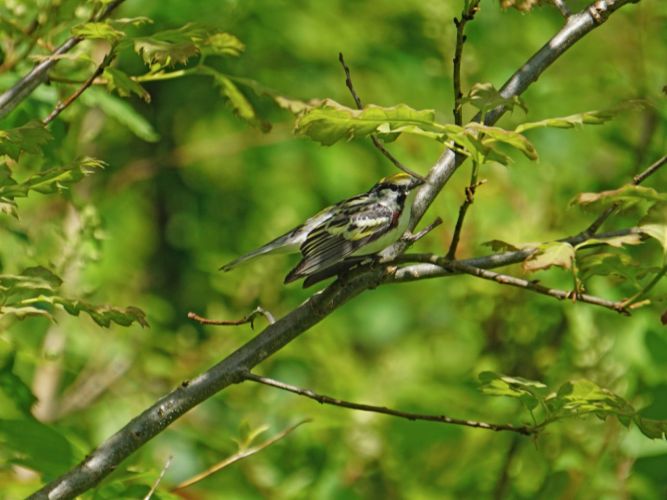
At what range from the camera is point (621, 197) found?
212 cm

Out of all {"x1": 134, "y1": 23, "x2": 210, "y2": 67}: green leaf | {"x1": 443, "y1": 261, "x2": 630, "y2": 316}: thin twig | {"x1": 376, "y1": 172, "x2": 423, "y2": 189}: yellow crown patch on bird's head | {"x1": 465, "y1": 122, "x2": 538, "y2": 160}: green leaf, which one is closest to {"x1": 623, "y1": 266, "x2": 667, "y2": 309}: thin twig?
{"x1": 443, "y1": 261, "x2": 630, "y2": 316}: thin twig

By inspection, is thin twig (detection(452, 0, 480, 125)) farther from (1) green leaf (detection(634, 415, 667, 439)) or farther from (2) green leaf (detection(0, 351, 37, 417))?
(2) green leaf (detection(0, 351, 37, 417))

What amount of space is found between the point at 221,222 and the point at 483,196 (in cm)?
205

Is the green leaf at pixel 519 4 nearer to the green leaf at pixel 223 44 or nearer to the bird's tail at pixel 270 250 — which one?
the green leaf at pixel 223 44

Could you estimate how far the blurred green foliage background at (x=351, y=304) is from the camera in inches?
155

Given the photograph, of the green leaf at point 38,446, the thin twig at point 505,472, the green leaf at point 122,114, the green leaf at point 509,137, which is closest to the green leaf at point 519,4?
the green leaf at point 509,137

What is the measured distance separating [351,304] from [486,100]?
5.32 meters

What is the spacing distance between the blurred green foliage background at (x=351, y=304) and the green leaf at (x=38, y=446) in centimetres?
1

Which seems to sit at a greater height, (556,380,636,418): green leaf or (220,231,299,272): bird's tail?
(556,380,636,418): green leaf

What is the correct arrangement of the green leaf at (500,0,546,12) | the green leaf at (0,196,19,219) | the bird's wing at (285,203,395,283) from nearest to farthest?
the green leaf at (0,196,19,219) → the green leaf at (500,0,546,12) → the bird's wing at (285,203,395,283)

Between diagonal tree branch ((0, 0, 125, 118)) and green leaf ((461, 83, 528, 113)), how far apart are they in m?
0.96

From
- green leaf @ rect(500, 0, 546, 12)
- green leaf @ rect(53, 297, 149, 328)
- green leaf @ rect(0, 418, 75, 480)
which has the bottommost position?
green leaf @ rect(0, 418, 75, 480)

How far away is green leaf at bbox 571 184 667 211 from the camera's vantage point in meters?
2.08

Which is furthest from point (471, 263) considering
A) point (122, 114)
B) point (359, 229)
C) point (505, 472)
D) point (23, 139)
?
point (505, 472)
